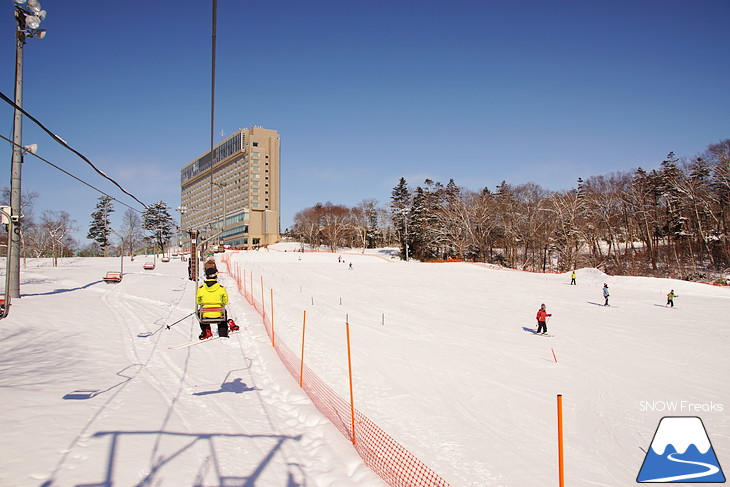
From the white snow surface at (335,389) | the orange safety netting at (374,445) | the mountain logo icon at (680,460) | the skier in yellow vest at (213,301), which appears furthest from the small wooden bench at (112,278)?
the mountain logo icon at (680,460)

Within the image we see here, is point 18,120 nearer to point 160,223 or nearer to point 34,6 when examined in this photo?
point 34,6

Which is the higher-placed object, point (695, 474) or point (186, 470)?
point (186, 470)

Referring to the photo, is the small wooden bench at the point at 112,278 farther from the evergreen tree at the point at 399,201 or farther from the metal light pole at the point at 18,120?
the evergreen tree at the point at 399,201

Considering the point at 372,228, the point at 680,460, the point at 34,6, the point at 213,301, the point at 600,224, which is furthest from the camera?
the point at 372,228

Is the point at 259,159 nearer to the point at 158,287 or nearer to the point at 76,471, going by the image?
the point at 158,287

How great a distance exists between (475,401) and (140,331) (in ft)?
39.7

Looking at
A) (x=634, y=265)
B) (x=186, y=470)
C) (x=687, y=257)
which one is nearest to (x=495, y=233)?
(x=634, y=265)

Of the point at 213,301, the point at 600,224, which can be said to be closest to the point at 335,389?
the point at 213,301

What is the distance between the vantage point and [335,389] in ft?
36.0

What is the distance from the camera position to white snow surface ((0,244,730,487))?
5777 mm

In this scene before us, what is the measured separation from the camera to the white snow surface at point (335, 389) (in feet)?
19.0

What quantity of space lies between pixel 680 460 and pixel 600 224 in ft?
205

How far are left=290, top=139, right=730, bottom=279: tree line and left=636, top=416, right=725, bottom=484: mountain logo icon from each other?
4769 centimetres

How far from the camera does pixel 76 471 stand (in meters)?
4.91
